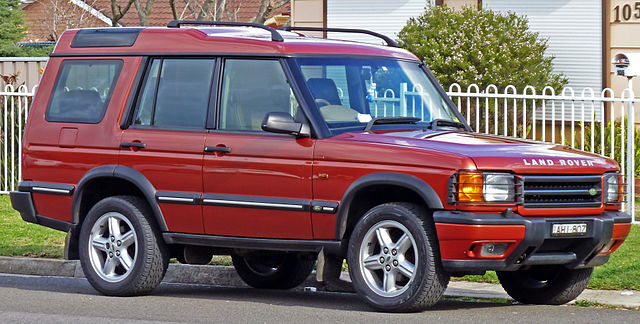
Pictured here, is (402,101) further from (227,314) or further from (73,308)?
(73,308)

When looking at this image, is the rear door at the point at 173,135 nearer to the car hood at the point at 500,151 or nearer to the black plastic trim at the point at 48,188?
the black plastic trim at the point at 48,188

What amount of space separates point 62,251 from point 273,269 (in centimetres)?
257

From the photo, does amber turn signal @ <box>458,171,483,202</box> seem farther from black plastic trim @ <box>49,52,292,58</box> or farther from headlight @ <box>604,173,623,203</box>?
black plastic trim @ <box>49,52,292,58</box>

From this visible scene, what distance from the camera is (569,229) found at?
802cm

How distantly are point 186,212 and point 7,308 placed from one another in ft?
4.70

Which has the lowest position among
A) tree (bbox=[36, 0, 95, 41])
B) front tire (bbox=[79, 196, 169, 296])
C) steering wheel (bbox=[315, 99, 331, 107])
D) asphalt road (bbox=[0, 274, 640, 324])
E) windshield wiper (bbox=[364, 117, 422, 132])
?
asphalt road (bbox=[0, 274, 640, 324])

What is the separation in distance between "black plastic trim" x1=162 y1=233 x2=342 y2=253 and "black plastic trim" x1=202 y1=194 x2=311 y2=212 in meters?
0.25

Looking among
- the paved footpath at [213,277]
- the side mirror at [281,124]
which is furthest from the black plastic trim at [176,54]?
the paved footpath at [213,277]

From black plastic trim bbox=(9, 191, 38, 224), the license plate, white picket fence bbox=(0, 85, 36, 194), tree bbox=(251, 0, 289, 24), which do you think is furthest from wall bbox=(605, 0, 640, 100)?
black plastic trim bbox=(9, 191, 38, 224)

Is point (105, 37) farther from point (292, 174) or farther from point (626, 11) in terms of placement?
point (626, 11)

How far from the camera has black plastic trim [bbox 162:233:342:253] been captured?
27.9 ft

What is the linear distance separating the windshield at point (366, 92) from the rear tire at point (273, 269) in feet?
5.20

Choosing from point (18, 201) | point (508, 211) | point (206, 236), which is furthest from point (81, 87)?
point (508, 211)

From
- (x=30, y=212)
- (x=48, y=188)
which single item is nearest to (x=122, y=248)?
(x=48, y=188)
